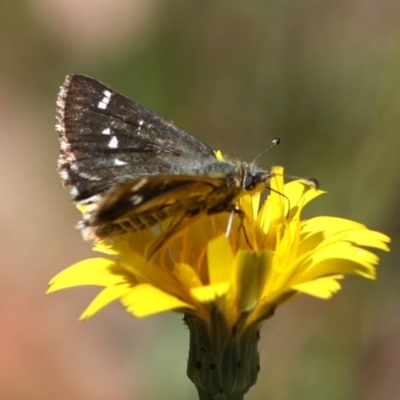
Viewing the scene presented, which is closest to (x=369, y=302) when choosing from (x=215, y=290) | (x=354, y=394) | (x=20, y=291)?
(x=354, y=394)

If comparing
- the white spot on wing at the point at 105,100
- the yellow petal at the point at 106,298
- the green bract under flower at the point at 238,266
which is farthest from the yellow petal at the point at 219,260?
the white spot on wing at the point at 105,100

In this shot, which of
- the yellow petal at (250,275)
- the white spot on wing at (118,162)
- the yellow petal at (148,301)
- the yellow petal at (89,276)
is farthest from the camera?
the white spot on wing at (118,162)

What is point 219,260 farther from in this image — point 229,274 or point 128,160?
point 128,160

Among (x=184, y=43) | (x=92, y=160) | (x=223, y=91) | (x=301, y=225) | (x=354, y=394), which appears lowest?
(x=354, y=394)

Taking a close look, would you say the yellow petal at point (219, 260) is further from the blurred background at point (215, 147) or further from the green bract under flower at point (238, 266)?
the blurred background at point (215, 147)

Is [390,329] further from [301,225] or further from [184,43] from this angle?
[184,43]

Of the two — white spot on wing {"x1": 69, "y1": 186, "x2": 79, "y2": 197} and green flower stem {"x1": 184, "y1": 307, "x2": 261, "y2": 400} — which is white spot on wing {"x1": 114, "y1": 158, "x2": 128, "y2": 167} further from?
green flower stem {"x1": 184, "y1": 307, "x2": 261, "y2": 400}

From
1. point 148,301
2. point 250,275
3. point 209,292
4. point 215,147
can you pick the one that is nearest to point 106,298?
point 148,301

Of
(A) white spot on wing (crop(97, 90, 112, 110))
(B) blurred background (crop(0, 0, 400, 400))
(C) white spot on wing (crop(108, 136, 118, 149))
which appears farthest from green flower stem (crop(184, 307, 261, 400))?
(B) blurred background (crop(0, 0, 400, 400))
